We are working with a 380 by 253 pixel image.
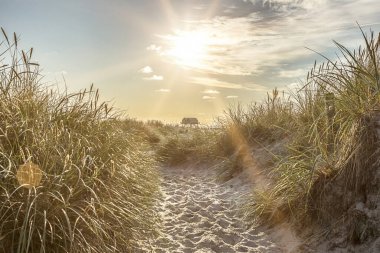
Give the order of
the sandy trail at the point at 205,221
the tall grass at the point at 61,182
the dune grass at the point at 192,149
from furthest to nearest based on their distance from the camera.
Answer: the dune grass at the point at 192,149 → the sandy trail at the point at 205,221 → the tall grass at the point at 61,182

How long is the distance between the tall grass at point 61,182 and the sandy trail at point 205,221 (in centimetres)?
29

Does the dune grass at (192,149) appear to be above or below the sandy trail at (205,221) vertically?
above

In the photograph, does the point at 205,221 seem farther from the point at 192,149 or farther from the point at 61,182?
the point at 192,149

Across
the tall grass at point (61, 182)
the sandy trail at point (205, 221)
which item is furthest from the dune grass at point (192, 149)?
the tall grass at point (61, 182)

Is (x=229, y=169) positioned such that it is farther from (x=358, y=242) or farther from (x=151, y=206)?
(x=358, y=242)

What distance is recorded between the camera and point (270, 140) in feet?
23.0

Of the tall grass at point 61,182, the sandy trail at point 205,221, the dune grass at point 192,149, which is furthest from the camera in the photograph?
the dune grass at point 192,149

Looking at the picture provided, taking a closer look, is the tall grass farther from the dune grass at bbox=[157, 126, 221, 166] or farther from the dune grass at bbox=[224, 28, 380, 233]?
the dune grass at bbox=[157, 126, 221, 166]

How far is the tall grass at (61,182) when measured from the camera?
2627 mm

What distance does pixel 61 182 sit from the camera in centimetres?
293

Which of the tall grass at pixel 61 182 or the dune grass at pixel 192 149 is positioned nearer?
the tall grass at pixel 61 182

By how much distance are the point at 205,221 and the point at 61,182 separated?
6.78 feet

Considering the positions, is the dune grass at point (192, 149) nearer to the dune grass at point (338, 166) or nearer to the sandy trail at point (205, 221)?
the sandy trail at point (205, 221)

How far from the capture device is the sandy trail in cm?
384
